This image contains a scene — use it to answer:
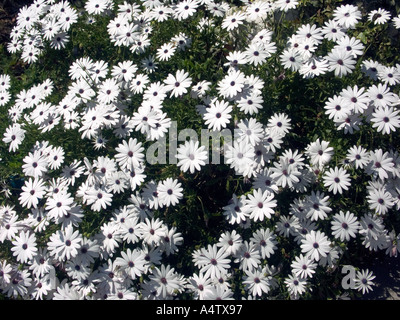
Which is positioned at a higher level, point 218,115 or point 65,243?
point 218,115

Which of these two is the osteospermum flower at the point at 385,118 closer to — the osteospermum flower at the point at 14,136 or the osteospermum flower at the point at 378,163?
the osteospermum flower at the point at 378,163

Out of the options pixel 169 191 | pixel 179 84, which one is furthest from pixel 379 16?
pixel 169 191

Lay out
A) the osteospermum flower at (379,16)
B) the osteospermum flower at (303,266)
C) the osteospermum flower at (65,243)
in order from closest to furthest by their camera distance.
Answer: the osteospermum flower at (303,266)
the osteospermum flower at (65,243)
the osteospermum flower at (379,16)

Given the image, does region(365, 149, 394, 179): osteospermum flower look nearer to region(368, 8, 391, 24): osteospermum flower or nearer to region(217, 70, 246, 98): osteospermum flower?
region(217, 70, 246, 98): osteospermum flower

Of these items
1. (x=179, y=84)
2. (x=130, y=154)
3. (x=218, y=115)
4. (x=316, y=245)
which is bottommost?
(x=316, y=245)

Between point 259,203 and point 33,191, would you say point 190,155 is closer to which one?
point 259,203

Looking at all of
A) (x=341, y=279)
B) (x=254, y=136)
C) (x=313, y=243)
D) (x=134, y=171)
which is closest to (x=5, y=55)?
(x=134, y=171)

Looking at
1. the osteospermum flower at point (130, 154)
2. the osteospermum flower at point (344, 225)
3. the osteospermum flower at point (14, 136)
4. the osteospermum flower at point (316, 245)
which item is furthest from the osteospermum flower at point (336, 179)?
the osteospermum flower at point (14, 136)
